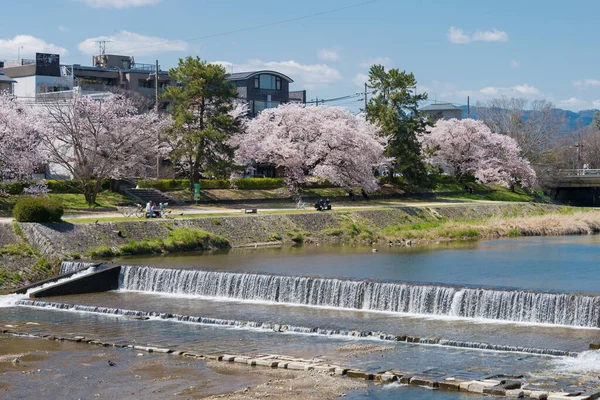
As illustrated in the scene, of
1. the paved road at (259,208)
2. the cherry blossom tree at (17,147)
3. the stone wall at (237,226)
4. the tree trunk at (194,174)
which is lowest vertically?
the stone wall at (237,226)

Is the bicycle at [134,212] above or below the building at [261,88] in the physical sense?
below

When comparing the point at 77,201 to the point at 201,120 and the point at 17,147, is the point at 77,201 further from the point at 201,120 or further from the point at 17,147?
the point at 201,120

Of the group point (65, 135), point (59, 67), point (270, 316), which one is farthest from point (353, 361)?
point (59, 67)

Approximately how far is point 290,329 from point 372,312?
4729 millimetres

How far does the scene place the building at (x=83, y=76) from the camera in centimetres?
8581

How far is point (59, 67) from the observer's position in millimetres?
88000

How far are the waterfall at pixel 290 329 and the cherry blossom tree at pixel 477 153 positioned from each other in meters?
60.7

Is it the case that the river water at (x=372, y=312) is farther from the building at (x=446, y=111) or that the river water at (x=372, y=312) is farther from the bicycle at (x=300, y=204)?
the building at (x=446, y=111)

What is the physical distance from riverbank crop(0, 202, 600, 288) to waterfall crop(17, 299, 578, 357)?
7.03m

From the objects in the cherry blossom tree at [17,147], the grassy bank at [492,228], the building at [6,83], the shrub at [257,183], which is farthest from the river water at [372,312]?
the building at [6,83]

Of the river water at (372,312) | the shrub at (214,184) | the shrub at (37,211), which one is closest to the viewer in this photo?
the river water at (372,312)

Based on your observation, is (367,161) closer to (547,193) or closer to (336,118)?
(336,118)

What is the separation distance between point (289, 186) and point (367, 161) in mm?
6979

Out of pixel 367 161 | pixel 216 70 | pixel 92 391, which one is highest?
pixel 216 70
